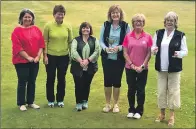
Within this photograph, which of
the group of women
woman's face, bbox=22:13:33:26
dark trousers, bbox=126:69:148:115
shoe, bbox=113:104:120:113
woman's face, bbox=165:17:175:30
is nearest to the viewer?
woman's face, bbox=165:17:175:30

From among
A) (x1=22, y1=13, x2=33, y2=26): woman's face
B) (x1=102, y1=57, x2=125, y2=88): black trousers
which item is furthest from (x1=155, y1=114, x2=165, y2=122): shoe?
(x1=22, y1=13, x2=33, y2=26): woman's face

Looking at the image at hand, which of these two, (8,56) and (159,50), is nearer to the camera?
(159,50)

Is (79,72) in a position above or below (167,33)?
below

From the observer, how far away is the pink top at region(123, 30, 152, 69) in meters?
6.66

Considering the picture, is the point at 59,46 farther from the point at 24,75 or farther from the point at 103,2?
the point at 103,2

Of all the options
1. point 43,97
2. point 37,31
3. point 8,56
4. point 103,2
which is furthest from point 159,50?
point 103,2

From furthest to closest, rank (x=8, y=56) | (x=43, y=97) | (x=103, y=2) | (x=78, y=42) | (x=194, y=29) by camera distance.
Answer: (x=103, y=2), (x=194, y=29), (x=8, y=56), (x=43, y=97), (x=78, y=42)

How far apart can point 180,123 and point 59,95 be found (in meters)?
2.23

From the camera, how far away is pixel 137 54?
22.0 ft

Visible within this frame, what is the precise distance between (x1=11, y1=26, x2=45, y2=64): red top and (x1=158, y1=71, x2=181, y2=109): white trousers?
215 cm

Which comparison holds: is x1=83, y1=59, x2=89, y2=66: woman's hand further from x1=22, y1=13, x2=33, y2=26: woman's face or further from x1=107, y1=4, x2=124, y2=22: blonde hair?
x1=22, y1=13, x2=33, y2=26: woman's face

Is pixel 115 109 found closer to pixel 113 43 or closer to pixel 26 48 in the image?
pixel 113 43

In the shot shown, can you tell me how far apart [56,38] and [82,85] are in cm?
95

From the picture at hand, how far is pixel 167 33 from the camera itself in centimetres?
652
